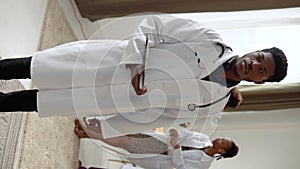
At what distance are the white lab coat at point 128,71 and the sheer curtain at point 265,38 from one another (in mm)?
1355

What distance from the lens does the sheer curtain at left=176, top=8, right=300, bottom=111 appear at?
2.83m

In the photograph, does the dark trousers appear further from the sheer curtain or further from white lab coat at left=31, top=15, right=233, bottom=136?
the sheer curtain

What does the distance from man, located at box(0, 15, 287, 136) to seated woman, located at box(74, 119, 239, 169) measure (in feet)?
2.35

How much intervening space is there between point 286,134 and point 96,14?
67.5 inches

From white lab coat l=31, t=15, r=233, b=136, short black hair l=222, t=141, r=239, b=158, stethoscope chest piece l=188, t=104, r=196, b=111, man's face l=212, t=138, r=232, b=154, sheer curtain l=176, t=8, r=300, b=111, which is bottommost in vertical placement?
short black hair l=222, t=141, r=239, b=158

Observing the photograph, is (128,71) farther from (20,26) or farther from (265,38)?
(265,38)

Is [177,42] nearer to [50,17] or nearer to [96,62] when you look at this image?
[96,62]

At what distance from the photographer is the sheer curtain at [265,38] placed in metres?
2.83

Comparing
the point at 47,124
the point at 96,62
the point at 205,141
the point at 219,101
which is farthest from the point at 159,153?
the point at 96,62

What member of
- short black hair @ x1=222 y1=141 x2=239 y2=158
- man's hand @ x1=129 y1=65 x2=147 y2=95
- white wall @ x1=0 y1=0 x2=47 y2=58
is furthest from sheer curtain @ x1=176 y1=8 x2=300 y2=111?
man's hand @ x1=129 y1=65 x2=147 y2=95

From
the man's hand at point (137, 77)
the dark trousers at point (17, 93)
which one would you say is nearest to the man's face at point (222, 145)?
the man's hand at point (137, 77)

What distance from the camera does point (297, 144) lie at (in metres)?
3.10

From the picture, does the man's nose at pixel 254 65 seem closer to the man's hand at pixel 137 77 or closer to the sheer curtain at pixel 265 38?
the man's hand at pixel 137 77

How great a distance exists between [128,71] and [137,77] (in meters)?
0.06
